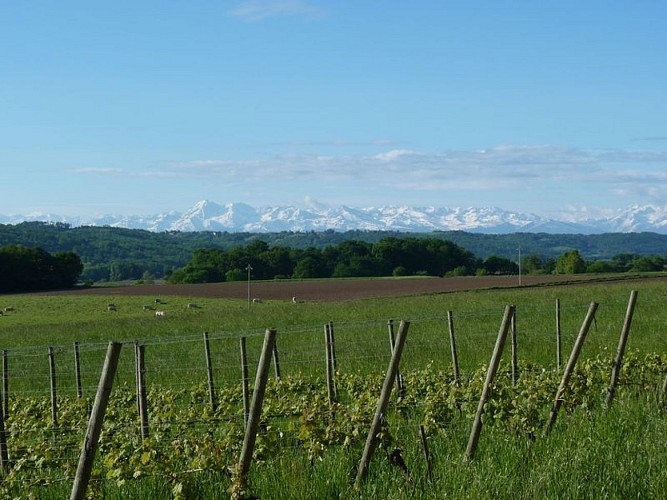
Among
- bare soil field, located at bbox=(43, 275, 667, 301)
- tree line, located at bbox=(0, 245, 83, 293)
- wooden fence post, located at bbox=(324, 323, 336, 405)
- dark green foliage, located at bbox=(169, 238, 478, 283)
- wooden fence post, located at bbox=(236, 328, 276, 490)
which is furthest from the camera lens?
dark green foliage, located at bbox=(169, 238, 478, 283)

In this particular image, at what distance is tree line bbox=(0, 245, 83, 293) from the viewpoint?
313ft

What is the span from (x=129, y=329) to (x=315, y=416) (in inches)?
1412

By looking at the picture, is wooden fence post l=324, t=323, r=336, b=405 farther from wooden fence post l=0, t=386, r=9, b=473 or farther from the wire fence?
wooden fence post l=0, t=386, r=9, b=473

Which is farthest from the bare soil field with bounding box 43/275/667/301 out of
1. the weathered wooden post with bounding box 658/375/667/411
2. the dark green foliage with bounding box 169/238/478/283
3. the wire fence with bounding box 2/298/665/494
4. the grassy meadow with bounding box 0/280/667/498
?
the weathered wooden post with bounding box 658/375/667/411

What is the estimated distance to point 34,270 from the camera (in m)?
98.4

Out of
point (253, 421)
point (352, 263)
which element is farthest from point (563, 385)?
point (352, 263)

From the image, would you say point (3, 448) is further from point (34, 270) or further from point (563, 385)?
point (34, 270)

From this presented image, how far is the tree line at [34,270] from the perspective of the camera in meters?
95.3

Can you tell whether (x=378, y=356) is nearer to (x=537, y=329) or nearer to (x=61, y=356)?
(x=537, y=329)

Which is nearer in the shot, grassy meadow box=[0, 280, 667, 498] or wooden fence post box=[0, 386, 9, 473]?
grassy meadow box=[0, 280, 667, 498]

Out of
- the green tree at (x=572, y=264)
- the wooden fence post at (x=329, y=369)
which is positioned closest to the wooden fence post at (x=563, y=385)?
the wooden fence post at (x=329, y=369)

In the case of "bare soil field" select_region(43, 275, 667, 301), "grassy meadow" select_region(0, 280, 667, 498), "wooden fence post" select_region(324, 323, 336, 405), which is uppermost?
"wooden fence post" select_region(324, 323, 336, 405)

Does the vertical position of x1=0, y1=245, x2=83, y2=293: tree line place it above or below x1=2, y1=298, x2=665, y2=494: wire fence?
above

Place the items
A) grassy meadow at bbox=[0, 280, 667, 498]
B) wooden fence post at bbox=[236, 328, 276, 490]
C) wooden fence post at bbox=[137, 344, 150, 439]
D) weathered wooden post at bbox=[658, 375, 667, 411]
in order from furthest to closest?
weathered wooden post at bbox=[658, 375, 667, 411], wooden fence post at bbox=[137, 344, 150, 439], grassy meadow at bbox=[0, 280, 667, 498], wooden fence post at bbox=[236, 328, 276, 490]
